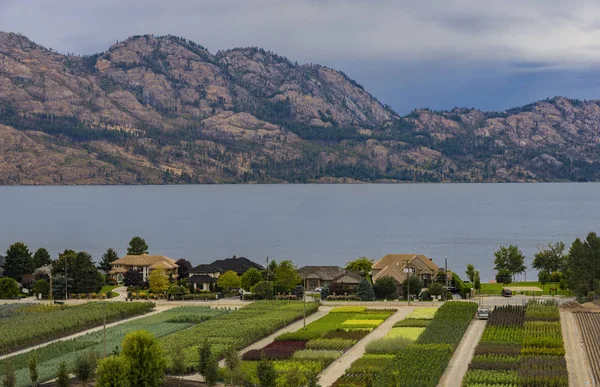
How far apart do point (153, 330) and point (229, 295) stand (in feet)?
76.2

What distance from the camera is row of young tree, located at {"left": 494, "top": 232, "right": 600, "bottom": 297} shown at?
69438mm

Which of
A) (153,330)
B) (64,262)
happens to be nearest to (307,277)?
(64,262)

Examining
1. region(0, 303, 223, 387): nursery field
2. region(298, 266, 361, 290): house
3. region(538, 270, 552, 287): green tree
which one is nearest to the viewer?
region(0, 303, 223, 387): nursery field

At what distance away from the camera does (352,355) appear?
46844mm

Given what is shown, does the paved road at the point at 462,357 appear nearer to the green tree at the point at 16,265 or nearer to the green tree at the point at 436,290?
the green tree at the point at 436,290

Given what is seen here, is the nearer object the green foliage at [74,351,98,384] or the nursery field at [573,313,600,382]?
the green foliage at [74,351,98,384]

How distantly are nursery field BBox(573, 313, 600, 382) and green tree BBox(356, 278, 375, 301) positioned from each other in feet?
61.5

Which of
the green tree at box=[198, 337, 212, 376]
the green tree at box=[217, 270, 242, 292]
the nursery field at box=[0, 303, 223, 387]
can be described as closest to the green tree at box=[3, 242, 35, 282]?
the green tree at box=[217, 270, 242, 292]

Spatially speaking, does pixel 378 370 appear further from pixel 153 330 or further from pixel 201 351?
pixel 153 330

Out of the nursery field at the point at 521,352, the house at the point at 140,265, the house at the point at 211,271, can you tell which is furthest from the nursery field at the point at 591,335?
the house at the point at 140,265

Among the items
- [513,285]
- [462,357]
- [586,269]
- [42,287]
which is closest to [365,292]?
[586,269]

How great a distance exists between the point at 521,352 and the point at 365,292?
28.9 meters

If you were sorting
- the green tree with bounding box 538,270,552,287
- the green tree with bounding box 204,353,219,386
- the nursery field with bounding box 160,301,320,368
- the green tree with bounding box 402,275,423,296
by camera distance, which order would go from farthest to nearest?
the green tree with bounding box 538,270,552,287
the green tree with bounding box 402,275,423,296
the nursery field with bounding box 160,301,320,368
the green tree with bounding box 204,353,219,386

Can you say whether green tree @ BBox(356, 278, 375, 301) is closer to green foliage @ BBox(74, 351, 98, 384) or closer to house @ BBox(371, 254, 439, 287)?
house @ BBox(371, 254, 439, 287)
